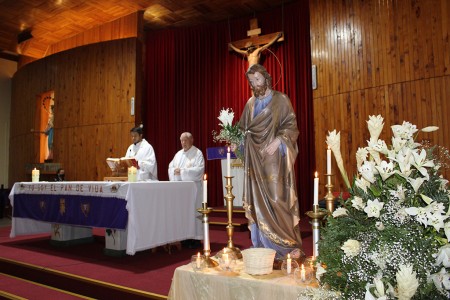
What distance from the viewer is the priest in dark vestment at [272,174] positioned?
2635 mm

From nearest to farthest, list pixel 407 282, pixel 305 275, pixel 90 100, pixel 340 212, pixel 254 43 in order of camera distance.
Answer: pixel 407 282, pixel 340 212, pixel 305 275, pixel 254 43, pixel 90 100

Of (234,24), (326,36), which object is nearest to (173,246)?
(326,36)

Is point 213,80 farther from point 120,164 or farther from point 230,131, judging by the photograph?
point 230,131

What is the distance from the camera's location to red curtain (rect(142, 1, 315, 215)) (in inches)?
309

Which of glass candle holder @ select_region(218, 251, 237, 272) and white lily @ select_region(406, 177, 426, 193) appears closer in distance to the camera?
white lily @ select_region(406, 177, 426, 193)

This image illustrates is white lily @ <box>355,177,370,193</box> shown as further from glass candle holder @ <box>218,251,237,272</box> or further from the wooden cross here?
the wooden cross

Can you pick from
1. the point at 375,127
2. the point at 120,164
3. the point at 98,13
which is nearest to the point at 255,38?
the point at 98,13

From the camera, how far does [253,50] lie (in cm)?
801

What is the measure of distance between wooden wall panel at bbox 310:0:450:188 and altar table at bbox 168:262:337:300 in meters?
4.35

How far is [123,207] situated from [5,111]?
35.6 feet

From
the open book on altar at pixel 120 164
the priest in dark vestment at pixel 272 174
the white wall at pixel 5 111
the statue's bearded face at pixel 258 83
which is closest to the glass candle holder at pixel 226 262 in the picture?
the priest in dark vestment at pixel 272 174

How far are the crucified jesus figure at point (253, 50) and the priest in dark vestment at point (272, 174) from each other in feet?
17.2

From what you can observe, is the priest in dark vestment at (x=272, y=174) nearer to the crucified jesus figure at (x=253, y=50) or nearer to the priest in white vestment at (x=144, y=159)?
the priest in white vestment at (x=144, y=159)

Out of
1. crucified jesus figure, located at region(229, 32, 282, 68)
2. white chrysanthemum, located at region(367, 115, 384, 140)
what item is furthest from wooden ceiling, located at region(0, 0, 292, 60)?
white chrysanthemum, located at region(367, 115, 384, 140)
